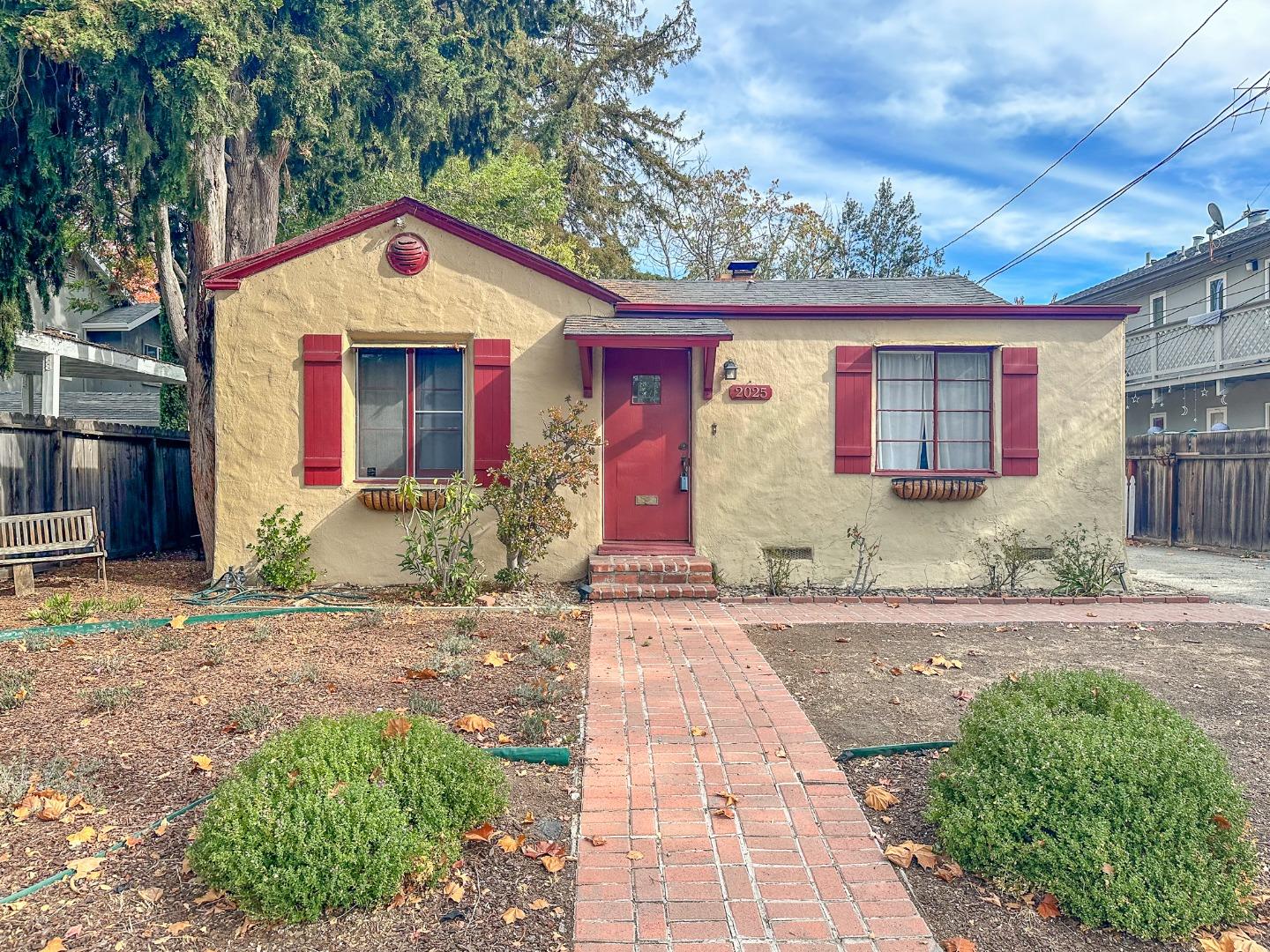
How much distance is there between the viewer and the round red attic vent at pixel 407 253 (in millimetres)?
7406

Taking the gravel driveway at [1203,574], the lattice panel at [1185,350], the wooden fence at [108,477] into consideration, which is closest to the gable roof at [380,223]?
the wooden fence at [108,477]

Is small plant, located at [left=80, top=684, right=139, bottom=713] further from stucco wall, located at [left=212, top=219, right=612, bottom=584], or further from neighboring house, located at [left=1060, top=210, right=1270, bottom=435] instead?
neighboring house, located at [left=1060, top=210, right=1270, bottom=435]

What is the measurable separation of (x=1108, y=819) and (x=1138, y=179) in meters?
12.1

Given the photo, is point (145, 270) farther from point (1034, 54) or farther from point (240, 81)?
point (1034, 54)

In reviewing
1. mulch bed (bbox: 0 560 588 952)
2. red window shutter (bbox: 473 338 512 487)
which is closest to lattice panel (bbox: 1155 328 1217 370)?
Answer: red window shutter (bbox: 473 338 512 487)

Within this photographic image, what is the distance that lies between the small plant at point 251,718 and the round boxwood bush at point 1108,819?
124 inches

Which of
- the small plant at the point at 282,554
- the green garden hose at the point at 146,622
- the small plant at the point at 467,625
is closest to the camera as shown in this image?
the green garden hose at the point at 146,622

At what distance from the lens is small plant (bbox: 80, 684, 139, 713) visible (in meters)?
3.92

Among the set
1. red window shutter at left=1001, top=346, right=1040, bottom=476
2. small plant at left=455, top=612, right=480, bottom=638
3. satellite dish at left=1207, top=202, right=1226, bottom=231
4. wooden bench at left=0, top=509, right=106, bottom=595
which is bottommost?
small plant at left=455, top=612, right=480, bottom=638

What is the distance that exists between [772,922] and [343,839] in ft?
4.56

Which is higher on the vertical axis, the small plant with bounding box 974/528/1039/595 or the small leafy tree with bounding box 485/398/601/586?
the small leafy tree with bounding box 485/398/601/586

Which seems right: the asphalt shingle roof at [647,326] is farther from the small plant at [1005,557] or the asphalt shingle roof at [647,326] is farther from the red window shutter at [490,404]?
the small plant at [1005,557]

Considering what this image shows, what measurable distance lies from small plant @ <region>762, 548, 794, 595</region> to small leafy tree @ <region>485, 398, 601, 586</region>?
2.08 m

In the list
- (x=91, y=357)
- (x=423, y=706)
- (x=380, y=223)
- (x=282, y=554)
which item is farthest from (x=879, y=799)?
(x=91, y=357)
